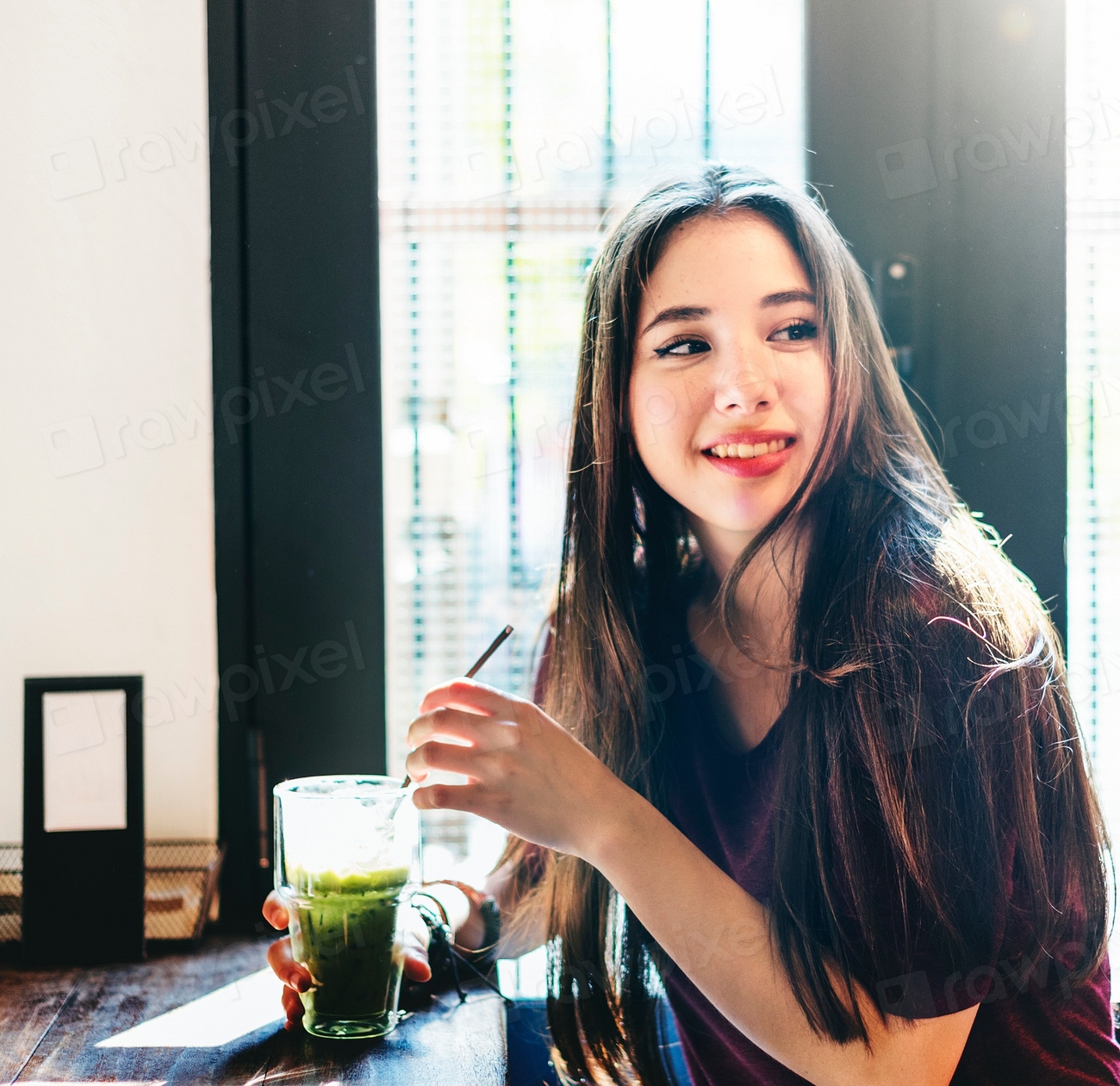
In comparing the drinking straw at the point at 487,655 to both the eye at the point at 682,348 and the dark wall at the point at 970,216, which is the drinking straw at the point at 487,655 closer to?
the eye at the point at 682,348

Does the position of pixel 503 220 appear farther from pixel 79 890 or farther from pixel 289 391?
pixel 79 890

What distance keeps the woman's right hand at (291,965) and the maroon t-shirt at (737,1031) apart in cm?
28

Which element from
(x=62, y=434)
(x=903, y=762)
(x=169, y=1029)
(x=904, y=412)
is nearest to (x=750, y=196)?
(x=904, y=412)

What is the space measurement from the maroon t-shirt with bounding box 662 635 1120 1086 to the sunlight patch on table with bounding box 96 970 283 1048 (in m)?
0.43

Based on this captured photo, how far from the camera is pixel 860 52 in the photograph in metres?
1.26

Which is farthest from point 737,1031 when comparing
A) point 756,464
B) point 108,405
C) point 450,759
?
point 108,405

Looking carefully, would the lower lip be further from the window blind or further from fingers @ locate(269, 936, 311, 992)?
fingers @ locate(269, 936, 311, 992)

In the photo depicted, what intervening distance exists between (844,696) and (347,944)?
1.71ft

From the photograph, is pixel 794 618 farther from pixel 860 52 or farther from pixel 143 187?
pixel 143 187

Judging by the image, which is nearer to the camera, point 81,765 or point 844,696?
point 844,696

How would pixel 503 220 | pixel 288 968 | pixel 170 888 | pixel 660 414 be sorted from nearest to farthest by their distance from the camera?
pixel 288 968, pixel 660 414, pixel 170 888, pixel 503 220

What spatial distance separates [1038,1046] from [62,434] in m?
1.30

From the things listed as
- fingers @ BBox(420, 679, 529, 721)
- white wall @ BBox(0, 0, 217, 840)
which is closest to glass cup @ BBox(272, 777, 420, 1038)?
fingers @ BBox(420, 679, 529, 721)

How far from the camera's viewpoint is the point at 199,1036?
997mm
